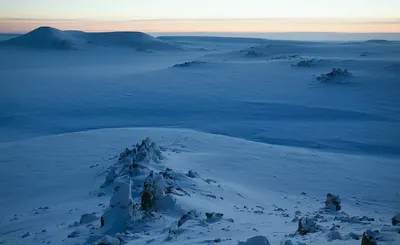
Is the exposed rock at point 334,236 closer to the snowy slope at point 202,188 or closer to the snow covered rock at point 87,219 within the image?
the snowy slope at point 202,188

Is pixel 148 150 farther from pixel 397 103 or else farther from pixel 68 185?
pixel 397 103

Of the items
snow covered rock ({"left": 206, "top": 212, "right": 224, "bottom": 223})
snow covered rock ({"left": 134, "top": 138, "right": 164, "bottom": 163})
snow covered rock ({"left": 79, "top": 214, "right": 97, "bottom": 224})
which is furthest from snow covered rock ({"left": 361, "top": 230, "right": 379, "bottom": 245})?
snow covered rock ({"left": 134, "top": 138, "right": 164, "bottom": 163})

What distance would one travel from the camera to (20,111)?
537 inches

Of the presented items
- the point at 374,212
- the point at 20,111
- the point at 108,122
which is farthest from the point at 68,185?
the point at 20,111

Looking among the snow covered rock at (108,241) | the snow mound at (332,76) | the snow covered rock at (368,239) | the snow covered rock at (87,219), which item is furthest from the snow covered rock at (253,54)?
the snow covered rock at (368,239)

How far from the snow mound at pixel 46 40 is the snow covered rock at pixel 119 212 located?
4225 cm

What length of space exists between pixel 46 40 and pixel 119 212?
150ft

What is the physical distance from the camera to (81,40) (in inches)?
1848

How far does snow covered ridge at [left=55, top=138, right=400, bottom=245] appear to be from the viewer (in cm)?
328

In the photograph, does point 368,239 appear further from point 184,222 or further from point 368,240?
point 184,222

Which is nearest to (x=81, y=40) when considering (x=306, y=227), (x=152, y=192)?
(x=152, y=192)

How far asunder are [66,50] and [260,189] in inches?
1571

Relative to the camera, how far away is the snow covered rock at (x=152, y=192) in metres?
4.33

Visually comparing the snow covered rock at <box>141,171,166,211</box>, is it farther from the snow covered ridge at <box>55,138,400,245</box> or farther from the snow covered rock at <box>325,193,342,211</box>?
the snow covered rock at <box>325,193,342,211</box>
